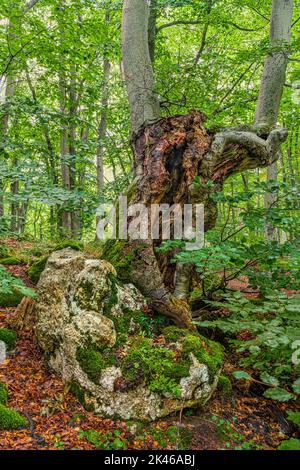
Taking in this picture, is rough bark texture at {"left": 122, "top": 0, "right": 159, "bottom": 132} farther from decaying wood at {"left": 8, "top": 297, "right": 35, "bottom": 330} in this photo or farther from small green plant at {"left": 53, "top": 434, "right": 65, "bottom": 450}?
small green plant at {"left": 53, "top": 434, "right": 65, "bottom": 450}

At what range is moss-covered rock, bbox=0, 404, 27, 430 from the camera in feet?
8.55

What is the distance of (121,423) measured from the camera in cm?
275

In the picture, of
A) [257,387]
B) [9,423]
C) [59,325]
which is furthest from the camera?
[257,387]

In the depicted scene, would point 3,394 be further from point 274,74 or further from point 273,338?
point 274,74

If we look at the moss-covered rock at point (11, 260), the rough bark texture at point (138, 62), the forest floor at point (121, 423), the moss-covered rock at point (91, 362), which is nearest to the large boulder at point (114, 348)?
the moss-covered rock at point (91, 362)

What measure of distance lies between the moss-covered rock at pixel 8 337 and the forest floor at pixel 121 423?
0.18 metres

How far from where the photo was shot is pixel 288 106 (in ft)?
35.1

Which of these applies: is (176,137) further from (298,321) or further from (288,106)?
(288,106)

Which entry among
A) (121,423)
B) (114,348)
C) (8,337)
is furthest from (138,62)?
(121,423)

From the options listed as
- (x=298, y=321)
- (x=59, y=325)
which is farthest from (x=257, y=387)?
(x=59, y=325)

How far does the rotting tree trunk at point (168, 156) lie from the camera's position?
4205 millimetres

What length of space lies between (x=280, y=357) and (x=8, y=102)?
5.13 m

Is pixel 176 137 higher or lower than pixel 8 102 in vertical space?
lower

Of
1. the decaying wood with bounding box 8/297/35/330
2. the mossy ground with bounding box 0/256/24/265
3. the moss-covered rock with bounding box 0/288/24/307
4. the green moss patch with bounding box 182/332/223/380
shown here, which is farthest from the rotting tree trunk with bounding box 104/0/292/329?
the mossy ground with bounding box 0/256/24/265
